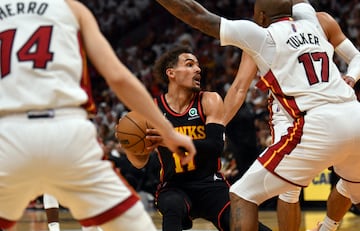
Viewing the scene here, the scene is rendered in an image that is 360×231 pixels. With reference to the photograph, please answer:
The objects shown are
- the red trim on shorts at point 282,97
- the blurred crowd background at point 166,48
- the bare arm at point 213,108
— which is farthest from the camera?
the blurred crowd background at point 166,48

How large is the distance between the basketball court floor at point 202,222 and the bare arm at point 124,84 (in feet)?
17.9

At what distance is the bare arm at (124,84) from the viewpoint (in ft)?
11.1

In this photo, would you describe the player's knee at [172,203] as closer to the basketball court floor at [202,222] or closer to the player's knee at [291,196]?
the player's knee at [291,196]

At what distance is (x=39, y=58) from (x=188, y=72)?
103 inches

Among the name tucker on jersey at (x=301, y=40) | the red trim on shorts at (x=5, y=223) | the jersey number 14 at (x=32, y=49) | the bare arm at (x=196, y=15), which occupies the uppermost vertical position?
the jersey number 14 at (x=32, y=49)

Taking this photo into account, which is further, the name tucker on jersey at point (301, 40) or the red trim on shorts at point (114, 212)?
the name tucker on jersey at point (301, 40)

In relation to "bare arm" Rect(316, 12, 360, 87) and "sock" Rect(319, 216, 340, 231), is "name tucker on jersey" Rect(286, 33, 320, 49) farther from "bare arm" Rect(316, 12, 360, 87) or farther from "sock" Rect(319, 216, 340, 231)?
"sock" Rect(319, 216, 340, 231)

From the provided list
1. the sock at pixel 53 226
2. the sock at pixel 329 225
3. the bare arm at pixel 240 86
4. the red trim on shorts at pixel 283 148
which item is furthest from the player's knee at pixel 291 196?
the sock at pixel 53 226

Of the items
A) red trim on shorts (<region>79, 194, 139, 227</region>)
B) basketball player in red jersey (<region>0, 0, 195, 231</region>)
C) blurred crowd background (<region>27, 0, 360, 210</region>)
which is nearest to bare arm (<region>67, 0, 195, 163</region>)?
basketball player in red jersey (<region>0, 0, 195, 231</region>)

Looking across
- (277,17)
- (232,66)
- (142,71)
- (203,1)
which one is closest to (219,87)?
(232,66)

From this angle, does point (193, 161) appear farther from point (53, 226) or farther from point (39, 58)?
point (39, 58)

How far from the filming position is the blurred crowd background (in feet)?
39.4

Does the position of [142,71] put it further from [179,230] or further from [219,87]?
[179,230]

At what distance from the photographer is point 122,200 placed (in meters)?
3.37
